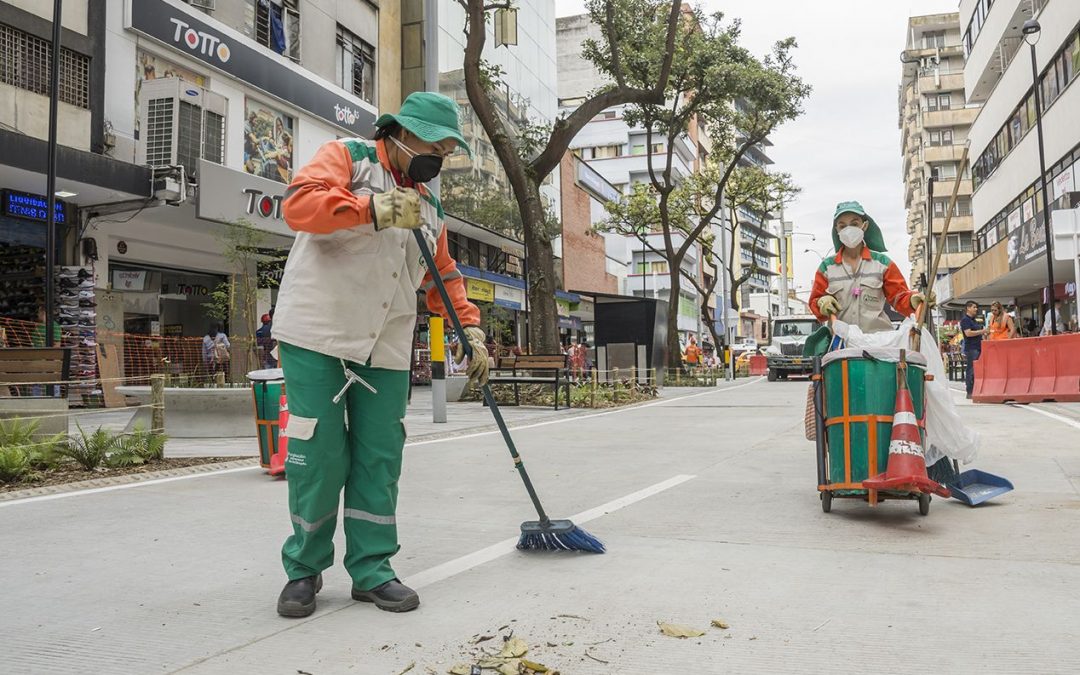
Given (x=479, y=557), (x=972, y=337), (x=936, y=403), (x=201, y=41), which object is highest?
(x=201, y=41)

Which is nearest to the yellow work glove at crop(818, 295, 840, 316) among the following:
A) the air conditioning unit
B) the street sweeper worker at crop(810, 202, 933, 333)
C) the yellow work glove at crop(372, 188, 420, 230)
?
the street sweeper worker at crop(810, 202, 933, 333)

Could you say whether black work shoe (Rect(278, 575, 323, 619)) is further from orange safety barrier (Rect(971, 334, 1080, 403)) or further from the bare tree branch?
the bare tree branch

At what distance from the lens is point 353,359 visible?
3.11 m

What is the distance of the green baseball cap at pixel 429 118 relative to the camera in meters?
3.15

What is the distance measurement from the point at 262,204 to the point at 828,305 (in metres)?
15.6

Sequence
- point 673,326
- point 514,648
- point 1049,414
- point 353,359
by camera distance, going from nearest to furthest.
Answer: point 514,648 → point 353,359 → point 1049,414 → point 673,326

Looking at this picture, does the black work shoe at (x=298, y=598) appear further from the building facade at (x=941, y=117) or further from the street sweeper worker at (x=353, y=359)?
the building facade at (x=941, y=117)

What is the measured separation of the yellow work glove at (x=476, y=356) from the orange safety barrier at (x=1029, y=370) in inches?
520

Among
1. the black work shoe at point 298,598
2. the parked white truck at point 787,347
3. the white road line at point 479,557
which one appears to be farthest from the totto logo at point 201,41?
the parked white truck at point 787,347

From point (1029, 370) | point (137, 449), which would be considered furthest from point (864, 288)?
point (1029, 370)

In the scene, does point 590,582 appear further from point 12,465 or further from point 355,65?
point 355,65

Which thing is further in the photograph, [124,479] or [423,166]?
[124,479]

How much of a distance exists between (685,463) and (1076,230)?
37.0 feet

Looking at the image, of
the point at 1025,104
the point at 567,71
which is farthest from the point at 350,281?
the point at 567,71
